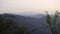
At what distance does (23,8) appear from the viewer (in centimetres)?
143

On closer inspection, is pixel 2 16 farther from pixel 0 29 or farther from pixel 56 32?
pixel 56 32

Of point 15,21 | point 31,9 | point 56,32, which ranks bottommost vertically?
point 56,32

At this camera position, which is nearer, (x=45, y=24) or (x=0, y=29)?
(x=0, y=29)

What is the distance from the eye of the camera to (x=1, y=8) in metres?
1.38

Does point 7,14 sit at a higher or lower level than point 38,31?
higher

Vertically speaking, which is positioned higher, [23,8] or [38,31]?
[23,8]

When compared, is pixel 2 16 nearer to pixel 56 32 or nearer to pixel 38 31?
pixel 38 31

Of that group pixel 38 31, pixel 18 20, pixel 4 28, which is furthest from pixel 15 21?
pixel 38 31

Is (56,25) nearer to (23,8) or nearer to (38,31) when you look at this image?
(38,31)

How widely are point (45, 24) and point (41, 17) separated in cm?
9

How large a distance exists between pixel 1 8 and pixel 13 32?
291 mm

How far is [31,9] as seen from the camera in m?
1.44

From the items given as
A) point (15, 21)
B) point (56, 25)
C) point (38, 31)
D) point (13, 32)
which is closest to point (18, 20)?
point (15, 21)

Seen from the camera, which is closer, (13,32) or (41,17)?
(13,32)
